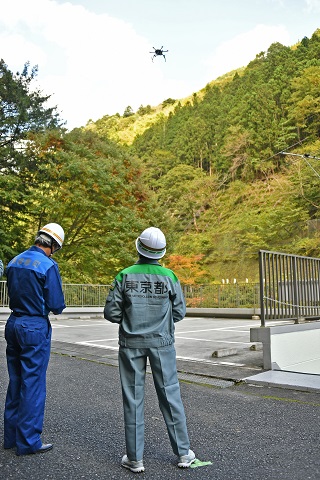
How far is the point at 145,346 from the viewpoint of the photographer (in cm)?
304

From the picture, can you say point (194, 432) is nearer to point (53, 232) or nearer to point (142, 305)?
point (142, 305)

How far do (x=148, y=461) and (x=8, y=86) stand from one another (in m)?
26.0

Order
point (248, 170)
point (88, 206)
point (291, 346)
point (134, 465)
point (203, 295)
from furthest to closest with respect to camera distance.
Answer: point (248, 170) < point (203, 295) < point (88, 206) < point (291, 346) < point (134, 465)

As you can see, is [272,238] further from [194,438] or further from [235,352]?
[194,438]

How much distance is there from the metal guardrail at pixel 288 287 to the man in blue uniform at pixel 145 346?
4001 mm

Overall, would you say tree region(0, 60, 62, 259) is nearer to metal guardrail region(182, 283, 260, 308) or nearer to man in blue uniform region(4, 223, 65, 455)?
metal guardrail region(182, 283, 260, 308)

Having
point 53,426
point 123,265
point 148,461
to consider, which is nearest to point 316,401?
point 148,461

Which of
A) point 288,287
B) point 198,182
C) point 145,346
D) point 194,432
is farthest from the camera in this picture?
point 198,182

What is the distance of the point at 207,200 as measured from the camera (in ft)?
151

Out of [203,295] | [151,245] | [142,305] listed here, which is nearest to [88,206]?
[203,295]

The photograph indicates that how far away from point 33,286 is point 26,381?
26.6 inches

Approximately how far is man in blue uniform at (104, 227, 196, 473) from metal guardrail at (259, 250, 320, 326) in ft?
13.1

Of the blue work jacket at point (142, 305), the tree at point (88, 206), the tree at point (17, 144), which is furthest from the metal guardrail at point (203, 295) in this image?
the blue work jacket at point (142, 305)

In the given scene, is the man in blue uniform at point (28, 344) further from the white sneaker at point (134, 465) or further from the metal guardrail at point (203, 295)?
the metal guardrail at point (203, 295)
